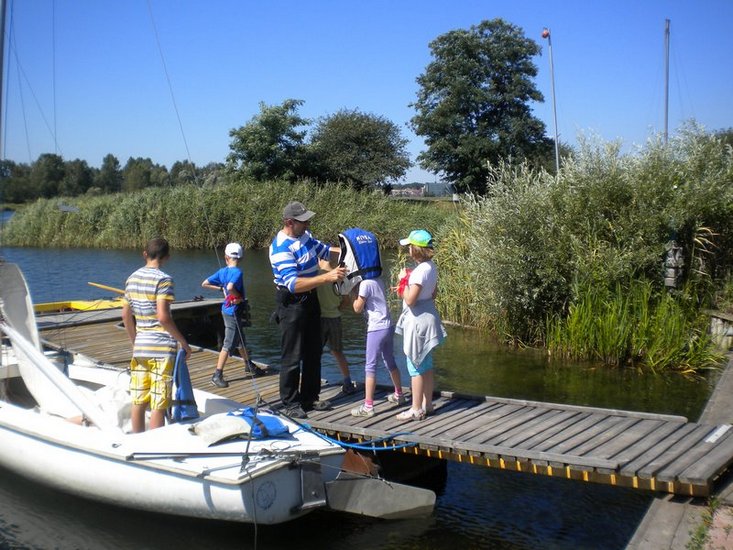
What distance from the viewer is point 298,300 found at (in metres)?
7.02

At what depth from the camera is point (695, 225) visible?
38.7ft

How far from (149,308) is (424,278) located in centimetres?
239

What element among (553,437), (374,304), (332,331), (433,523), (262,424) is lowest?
(433,523)

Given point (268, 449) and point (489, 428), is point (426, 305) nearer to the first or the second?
point (489, 428)

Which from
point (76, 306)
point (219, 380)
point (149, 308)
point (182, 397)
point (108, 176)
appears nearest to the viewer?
point (149, 308)

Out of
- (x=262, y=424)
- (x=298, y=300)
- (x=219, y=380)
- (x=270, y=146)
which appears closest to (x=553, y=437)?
(x=262, y=424)

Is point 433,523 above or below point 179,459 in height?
below

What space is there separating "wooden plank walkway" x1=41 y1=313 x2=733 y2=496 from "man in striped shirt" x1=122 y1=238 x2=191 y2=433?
1.57 meters

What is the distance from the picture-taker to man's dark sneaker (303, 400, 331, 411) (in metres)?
7.39

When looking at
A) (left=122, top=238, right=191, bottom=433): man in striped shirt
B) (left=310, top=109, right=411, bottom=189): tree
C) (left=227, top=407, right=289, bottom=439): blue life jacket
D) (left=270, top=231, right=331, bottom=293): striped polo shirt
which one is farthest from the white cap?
(left=310, top=109, right=411, bottom=189): tree

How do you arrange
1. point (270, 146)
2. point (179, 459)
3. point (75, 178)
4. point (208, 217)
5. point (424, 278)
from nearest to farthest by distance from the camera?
point (179, 459)
point (424, 278)
point (75, 178)
point (208, 217)
point (270, 146)

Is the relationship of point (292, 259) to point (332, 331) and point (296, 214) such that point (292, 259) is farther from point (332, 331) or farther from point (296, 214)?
point (332, 331)

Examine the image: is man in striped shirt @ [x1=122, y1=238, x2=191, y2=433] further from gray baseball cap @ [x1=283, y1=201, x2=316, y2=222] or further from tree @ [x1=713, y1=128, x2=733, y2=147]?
tree @ [x1=713, y1=128, x2=733, y2=147]

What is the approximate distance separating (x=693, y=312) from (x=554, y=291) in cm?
214
